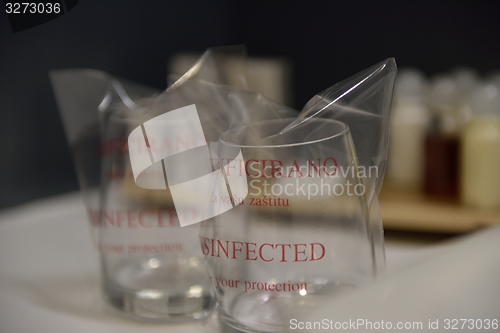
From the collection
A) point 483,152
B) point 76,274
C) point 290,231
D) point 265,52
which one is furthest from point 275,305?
point 265,52

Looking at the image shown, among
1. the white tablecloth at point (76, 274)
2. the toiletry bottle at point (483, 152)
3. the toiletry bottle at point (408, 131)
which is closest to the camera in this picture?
the white tablecloth at point (76, 274)

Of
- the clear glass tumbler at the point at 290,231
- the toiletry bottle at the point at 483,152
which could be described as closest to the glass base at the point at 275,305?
the clear glass tumbler at the point at 290,231

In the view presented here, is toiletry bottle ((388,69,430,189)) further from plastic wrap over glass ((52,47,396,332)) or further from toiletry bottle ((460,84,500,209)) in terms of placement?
plastic wrap over glass ((52,47,396,332))

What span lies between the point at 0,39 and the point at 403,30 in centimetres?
58

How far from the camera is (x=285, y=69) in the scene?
911 millimetres

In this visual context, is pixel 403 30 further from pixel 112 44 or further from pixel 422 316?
pixel 422 316

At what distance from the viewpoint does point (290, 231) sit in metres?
0.27

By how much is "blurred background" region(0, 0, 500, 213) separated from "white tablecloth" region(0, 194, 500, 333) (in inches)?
3.3

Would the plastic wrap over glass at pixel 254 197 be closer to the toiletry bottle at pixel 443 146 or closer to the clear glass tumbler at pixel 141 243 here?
the clear glass tumbler at pixel 141 243

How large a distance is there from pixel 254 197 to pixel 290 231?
3 centimetres

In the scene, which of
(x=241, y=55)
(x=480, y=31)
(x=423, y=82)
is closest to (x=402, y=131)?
(x=423, y=82)

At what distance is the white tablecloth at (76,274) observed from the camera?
269mm

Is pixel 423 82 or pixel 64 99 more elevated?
pixel 64 99

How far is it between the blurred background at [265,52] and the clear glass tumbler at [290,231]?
0.41 meters
